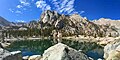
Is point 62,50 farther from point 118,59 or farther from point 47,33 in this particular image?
point 47,33

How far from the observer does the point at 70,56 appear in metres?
14.1

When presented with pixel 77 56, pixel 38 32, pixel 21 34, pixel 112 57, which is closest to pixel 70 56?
pixel 77 56

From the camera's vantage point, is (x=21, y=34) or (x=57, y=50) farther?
(x=21, y=34)

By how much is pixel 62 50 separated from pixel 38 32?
581 feet

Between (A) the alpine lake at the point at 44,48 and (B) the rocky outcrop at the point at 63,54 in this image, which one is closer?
(B) the rocky outcrop at the point at 63,54

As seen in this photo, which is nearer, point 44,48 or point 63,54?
point 63,54

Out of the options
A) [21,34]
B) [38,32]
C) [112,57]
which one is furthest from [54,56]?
[38,32]

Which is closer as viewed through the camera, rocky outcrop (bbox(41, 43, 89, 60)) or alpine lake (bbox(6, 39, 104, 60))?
rocky outcrop (bbox(41, 43, 89, 60))

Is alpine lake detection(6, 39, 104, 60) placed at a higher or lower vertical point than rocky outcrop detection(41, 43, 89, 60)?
lower

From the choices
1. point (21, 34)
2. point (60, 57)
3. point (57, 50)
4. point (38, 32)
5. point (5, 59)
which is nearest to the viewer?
point (60, 57)

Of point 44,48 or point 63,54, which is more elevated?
point 63,54

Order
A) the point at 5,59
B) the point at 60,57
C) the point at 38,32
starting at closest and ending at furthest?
the point at 60,57, the point at 5,59, the point at 38,32

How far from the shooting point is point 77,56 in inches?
568

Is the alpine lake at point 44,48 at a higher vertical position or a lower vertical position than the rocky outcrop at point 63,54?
lower
